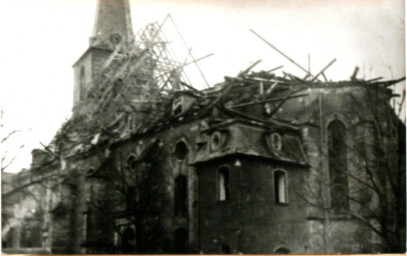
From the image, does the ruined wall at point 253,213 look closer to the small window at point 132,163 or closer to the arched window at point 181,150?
the arched window at point 181,150

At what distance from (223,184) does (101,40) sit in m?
1.83

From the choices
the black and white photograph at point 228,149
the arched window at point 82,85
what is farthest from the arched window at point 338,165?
the arched window at point 82,85

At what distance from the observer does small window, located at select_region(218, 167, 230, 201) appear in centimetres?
532

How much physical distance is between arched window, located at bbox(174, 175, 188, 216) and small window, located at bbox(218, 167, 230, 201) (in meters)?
0.35


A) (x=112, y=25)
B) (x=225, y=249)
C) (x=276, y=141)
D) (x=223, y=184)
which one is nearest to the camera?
(x=225, y=249)

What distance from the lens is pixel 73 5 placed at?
18.3 ft

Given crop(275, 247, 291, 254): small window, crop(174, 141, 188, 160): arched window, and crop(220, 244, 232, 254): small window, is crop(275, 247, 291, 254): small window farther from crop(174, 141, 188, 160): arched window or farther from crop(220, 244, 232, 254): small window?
crop(174, 141, 188, 160): arched window

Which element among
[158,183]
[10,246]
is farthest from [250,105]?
[10,246]

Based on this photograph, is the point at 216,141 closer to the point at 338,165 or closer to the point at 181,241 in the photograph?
the point at 181,241

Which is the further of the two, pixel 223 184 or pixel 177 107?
pixel 177 107

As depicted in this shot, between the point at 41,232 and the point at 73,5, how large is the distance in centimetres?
214

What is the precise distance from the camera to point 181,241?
211 inches

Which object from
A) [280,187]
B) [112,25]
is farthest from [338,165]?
[112,25]

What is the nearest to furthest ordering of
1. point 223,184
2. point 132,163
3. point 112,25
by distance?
point 223,184, point 112,25, point 132,163
